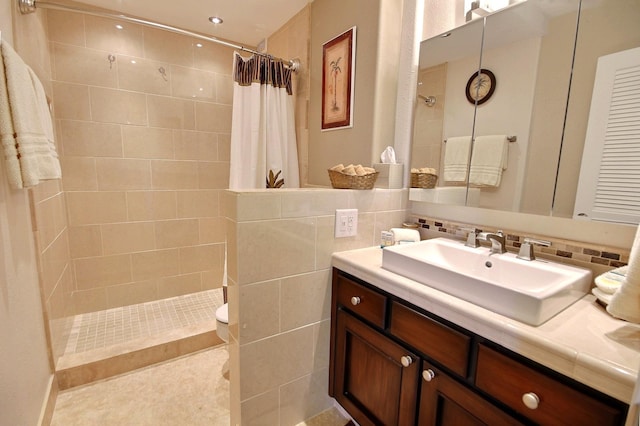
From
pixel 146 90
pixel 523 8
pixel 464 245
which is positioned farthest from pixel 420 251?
pixel 146 90

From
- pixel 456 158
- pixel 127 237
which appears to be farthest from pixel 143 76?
pixel 456 158

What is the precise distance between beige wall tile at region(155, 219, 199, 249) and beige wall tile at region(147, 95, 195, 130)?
83 centimetres

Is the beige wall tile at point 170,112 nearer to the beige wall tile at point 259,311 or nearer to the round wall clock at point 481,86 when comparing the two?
the beige wall tile at point 259,311

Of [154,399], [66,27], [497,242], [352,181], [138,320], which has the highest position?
[66,27]

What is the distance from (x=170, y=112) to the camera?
2.46 metres

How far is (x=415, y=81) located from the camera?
1612 mm

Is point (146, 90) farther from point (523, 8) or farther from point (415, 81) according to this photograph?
point (523, 8)

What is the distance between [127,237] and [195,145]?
96cm

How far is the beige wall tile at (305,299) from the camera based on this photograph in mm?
1306

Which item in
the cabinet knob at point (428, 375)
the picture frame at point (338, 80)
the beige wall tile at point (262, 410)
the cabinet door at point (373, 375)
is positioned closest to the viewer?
the cabinet knob at point (428, 375)

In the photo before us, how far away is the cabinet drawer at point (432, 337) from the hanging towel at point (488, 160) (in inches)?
29.5

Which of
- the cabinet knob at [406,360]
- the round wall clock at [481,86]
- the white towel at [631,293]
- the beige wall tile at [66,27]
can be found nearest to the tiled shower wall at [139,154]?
the beige wall tile at [66,27]

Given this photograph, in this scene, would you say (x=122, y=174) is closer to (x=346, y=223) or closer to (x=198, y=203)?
(x=198, y=203)

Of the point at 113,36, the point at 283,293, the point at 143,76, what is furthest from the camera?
the point at 143,76
